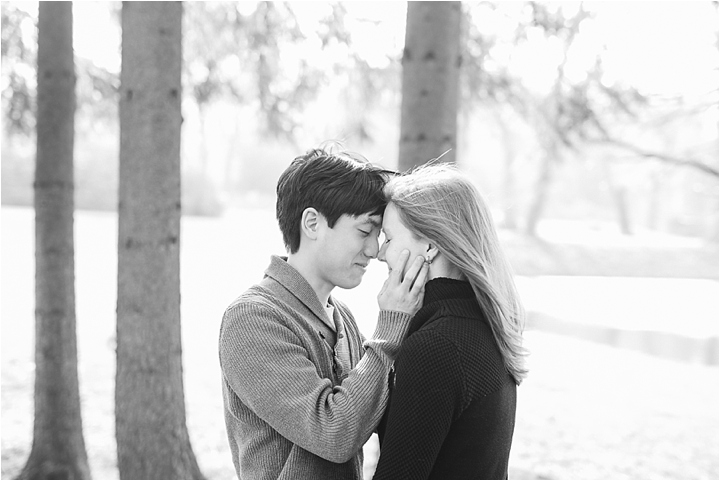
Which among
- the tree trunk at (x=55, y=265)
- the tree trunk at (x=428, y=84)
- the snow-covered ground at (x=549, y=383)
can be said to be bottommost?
the snow-covered ground at (x=549, y=383)

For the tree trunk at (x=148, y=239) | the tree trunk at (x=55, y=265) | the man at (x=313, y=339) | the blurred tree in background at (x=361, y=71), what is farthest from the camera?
the blurred tree in background at (x=361, y=71)

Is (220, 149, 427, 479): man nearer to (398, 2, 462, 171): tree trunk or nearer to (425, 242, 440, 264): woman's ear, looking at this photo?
(425, 242, 440, 264): woman's ear

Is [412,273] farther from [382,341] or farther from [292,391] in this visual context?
[292,391]

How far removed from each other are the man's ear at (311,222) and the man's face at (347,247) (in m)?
0.02

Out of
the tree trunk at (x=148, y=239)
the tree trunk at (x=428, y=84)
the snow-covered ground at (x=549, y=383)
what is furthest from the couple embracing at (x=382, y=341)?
the tree trunk at (x=148, y=239)

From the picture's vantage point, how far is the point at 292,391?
6.38 feet

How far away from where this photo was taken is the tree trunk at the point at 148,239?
12.4 ft

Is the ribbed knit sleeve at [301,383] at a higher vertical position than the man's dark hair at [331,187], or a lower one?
lower

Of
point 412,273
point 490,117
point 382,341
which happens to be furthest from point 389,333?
point 490,117

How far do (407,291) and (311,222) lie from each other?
391mm

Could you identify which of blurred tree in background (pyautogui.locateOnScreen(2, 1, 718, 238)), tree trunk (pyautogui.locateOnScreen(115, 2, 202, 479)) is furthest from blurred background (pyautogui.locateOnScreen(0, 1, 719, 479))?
tree trunk (pyautogui.locateOnScreen(115, 2, 202, 479))

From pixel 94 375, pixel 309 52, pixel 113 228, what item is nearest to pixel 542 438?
pixel 309 52

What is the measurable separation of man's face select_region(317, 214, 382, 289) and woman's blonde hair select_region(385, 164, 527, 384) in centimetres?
16

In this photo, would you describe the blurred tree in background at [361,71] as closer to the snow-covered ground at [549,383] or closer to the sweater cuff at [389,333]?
the snow-covered ground at [549,383]
